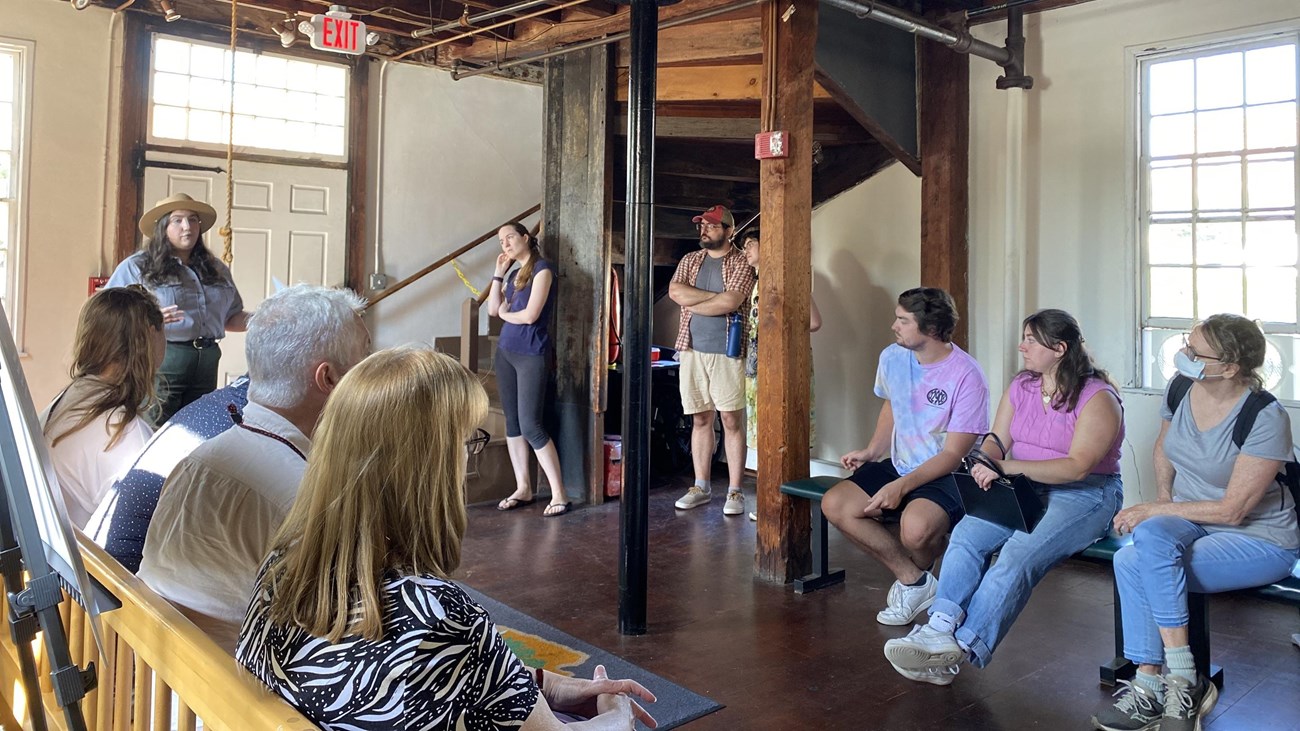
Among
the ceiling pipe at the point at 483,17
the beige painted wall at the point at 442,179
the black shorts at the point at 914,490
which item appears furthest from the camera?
the beige painted wall at the point at 442,179

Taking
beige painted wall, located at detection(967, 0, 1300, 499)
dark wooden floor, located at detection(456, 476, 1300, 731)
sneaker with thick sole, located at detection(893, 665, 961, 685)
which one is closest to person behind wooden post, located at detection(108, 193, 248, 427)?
dark wooden floor, located at detection(456, 476, 1300, 731)

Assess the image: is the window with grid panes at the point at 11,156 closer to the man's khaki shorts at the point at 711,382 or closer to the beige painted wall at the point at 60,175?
the beige painted wall at the point at 60,175

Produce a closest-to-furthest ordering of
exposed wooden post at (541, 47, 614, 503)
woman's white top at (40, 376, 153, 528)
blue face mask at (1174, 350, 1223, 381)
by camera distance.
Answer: woman's white top at (40, 376, 153, 528), blue face mask at (1174, 350, 1223, 381), exposed wooden post at (541, 47, 614, 503)

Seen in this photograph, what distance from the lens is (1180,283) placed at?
474cm

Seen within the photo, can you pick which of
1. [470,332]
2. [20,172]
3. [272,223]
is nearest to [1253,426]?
[470,332]

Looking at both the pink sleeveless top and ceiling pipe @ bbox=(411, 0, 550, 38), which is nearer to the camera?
the pink sleeveless top

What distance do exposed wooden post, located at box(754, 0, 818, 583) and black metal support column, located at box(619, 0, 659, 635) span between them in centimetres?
79

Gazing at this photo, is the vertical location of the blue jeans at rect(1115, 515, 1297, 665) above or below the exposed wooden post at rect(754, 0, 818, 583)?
below

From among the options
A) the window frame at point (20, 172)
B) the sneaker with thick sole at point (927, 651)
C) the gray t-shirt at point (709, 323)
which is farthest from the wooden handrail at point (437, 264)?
the sneaker with thick sole at point (927, 651)

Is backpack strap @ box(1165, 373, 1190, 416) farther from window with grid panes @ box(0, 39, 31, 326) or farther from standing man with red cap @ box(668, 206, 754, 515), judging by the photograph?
window with grid panes @ box(0, 39, 31, 326)

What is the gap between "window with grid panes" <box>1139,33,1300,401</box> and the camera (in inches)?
175

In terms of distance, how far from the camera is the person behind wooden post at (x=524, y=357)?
545 cm

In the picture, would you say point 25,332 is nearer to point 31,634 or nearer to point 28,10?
point 28,10

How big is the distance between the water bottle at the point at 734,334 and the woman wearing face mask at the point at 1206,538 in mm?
2745
